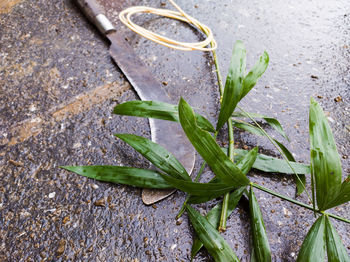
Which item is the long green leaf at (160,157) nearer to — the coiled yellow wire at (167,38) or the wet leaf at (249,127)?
the wet leaf at (249,127)

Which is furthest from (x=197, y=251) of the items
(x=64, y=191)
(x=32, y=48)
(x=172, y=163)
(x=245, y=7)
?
(x=245, y=7)

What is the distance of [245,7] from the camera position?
158 centimetres

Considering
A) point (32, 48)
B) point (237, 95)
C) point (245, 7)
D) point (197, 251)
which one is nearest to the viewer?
point (197, 251)

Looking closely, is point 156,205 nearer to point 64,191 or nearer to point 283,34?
point 64,191

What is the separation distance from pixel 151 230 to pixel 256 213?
12.3 inches

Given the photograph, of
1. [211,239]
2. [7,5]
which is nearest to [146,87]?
[211,239]

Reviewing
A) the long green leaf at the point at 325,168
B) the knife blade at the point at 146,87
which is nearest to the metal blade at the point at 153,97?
the knife blade at the point at 146,87

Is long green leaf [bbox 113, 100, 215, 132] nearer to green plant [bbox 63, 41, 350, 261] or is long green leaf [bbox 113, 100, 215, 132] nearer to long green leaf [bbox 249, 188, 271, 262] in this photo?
green plant [bbox 63, 41, 350, 261]

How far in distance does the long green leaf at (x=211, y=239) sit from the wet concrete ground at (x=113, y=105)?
0.24 feet

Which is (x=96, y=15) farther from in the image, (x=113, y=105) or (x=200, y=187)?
(x=200, y=187)

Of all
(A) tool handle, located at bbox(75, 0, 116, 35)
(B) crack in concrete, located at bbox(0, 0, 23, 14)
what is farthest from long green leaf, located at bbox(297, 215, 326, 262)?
(B) crack in concrete, located at bbox(0, 0, 23, 14)

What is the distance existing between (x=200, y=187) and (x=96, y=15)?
1.03m

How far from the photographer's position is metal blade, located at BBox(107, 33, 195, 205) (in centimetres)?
102

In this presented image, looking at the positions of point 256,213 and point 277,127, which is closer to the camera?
point 256,213
